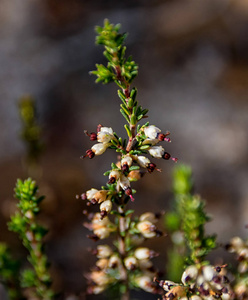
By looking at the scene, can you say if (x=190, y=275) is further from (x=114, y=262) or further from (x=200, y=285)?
(x=114, y=262)

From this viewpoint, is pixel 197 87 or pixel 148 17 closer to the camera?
pixel 197 87

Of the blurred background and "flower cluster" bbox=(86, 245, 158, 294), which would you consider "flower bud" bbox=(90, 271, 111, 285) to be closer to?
"flower cluster" bbox=(86, 245, 158, 294)

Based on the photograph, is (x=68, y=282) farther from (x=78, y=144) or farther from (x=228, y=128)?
(x=228, y=128)

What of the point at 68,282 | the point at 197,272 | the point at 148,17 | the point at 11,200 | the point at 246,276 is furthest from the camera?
the point at 148,17

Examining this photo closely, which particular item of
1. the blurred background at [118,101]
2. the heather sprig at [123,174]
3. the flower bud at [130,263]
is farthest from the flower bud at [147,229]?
the blurred background at [118,101]

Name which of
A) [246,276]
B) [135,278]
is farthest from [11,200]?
[246,276]

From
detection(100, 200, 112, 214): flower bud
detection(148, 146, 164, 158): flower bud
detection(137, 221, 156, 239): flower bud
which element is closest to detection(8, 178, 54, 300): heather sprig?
detection(100, 200, 112, 214): flower bud
